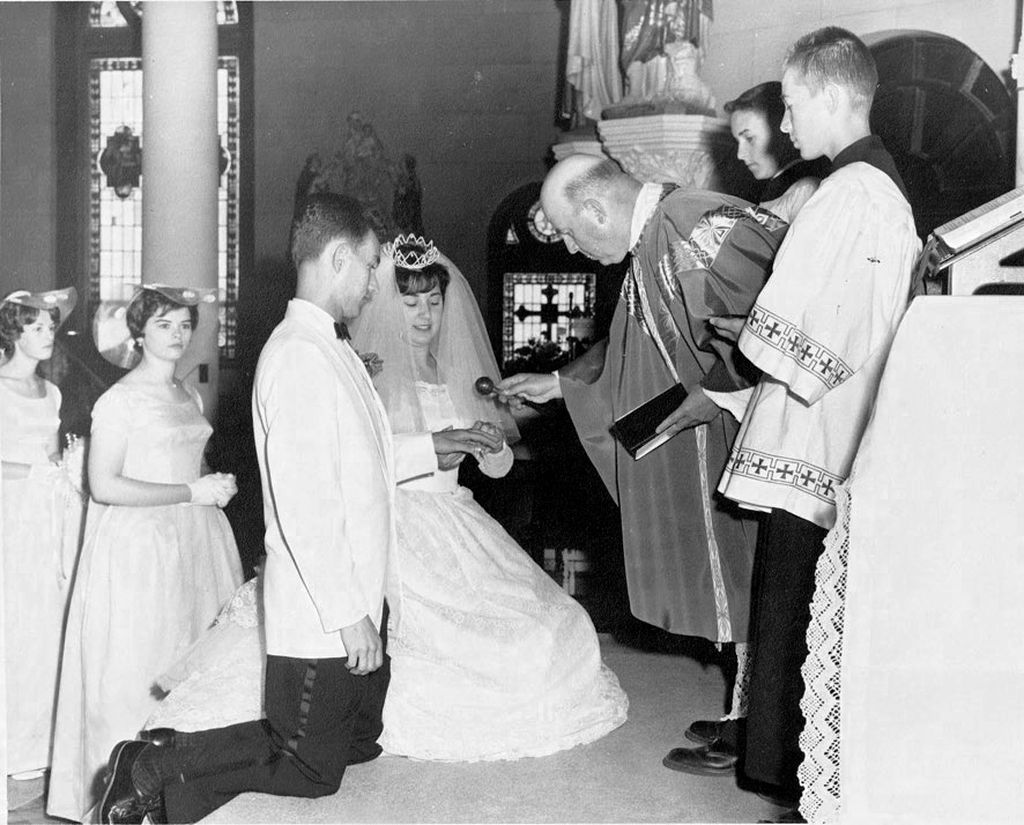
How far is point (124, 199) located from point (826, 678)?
917 cm

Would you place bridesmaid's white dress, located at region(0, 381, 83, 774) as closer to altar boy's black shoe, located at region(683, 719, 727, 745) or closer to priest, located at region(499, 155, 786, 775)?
priest, located at region(499, 155, 786, 775)

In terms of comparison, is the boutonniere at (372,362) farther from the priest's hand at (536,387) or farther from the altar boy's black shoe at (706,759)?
the altar boy's black shoe at (706,759)

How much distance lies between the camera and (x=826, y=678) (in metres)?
1.89

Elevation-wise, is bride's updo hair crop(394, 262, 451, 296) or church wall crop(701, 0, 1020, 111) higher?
church wall crop(701, 0, 1020, 111)

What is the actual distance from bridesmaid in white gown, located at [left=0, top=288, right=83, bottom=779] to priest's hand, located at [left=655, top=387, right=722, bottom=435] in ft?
7.38

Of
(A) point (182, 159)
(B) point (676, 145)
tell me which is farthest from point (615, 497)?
(A) point (182, 159)

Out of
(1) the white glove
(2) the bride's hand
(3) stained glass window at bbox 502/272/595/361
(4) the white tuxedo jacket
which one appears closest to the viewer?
(4) the white tuxedo jacket

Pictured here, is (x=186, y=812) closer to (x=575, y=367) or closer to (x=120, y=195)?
(x=575, y=367)

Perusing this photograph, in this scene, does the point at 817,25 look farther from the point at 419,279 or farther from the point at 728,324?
the point at 728,324

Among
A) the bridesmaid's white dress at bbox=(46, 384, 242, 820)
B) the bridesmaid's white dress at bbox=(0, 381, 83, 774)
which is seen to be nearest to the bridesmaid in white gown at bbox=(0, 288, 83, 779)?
the bridesmaid's white dress at bbox=(0, 381, 83, 774)

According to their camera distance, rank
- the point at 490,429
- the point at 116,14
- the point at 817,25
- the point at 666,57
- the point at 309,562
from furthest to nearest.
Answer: the point at 116,14, the point at 666,57, the point at 817,25, the point at 490,429, the point at 309,562

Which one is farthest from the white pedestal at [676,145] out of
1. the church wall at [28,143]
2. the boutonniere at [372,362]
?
the church wall at [28,143]

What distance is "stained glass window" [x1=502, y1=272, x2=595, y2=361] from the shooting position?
9.22 m

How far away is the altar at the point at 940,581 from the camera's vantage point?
1.77 metres
